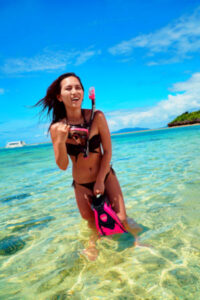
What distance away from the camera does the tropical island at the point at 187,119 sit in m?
88.9

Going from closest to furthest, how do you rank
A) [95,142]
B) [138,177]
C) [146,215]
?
[95,142], [146,215], [138,177]

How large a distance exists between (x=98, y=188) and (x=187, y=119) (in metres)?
97.2

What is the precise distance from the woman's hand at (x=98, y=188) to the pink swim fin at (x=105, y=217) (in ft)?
0.20

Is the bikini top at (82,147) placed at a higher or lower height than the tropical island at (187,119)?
lower

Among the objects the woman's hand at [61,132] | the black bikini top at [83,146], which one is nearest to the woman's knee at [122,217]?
the black bikini top at [83,146]

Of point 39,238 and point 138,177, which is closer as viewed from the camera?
point 39,238

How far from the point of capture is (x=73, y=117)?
125 inches

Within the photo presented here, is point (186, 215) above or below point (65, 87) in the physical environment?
below

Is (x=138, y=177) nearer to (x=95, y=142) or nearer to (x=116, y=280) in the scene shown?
(x=95, y=142)

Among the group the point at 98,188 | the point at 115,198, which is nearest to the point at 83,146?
the point at 98,188

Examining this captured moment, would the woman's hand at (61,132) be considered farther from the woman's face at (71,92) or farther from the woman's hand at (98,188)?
the woman's hand at (98,188)

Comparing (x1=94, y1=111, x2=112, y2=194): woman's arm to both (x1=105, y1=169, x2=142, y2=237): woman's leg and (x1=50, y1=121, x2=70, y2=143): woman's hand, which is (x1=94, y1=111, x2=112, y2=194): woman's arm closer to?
(x1=105, y1=169, x2=142, y2=237): woman's leg

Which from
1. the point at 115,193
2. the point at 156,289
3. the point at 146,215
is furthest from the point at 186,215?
the point at 156,289

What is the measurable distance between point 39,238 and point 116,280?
5.78ft
